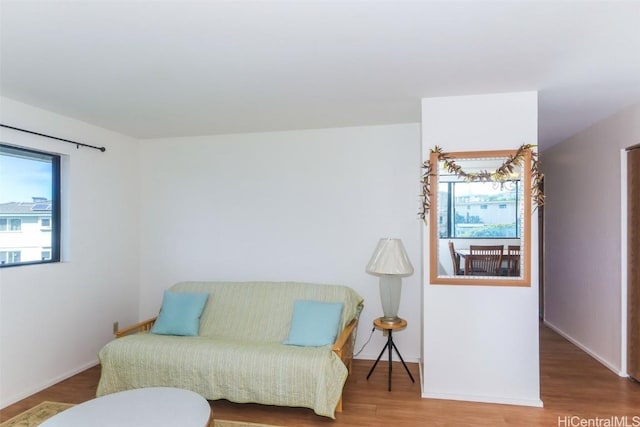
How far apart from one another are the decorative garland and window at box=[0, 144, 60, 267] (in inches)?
126

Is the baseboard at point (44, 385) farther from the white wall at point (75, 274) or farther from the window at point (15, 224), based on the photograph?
the window at point (15, 224)

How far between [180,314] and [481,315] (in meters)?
2.53

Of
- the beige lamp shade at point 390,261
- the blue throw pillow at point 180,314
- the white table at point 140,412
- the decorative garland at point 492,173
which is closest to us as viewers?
the white table at point 140,412

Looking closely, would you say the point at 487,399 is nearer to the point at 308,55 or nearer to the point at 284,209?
the point at 284,209

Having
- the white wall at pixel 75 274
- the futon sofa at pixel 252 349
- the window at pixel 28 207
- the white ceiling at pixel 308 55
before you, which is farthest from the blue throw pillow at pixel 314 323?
the window at pixel 28 207

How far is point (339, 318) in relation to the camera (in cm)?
323

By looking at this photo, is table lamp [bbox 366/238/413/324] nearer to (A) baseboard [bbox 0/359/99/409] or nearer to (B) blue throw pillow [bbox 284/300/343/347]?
(B) blue throw pillow [bbox 284/300/343/347]

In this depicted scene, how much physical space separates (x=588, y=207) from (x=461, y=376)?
2.36 meters

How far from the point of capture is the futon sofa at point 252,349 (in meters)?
2.73

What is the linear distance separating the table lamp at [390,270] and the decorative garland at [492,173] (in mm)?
404

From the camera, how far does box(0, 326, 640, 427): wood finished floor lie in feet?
8.73

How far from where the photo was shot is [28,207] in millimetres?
3240

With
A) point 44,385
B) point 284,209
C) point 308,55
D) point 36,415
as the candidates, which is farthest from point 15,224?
point 308,55

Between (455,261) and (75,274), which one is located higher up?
(455,261)
